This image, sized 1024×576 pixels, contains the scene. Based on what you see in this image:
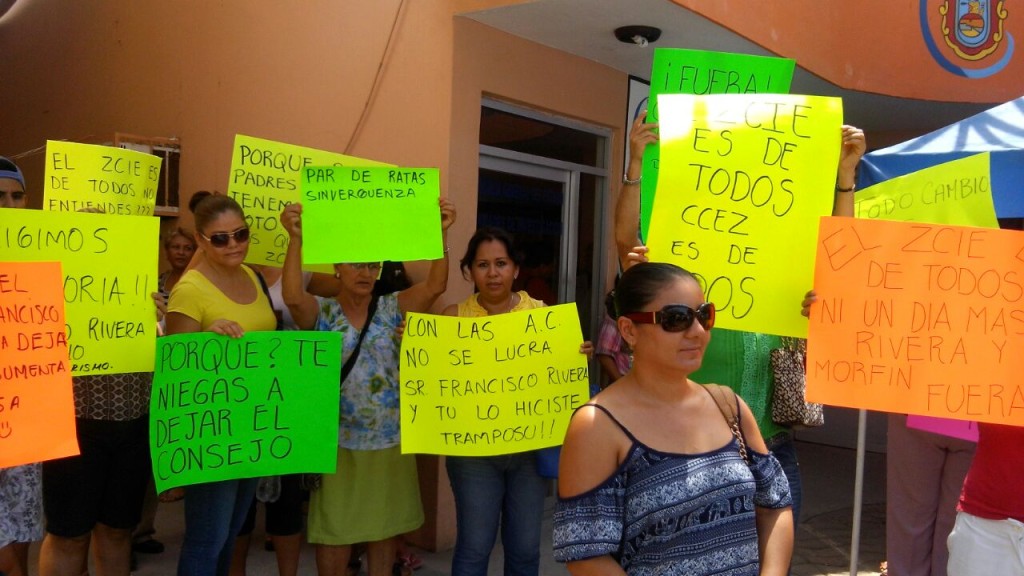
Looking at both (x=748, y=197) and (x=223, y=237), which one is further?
(x=223, y=237)

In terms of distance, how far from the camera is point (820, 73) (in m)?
6.04

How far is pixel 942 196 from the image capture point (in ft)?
9.93

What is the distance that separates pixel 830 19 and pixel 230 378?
5.18m

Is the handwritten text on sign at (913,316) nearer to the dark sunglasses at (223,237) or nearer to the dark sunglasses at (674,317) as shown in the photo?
the dark sunglasses at (674,317)

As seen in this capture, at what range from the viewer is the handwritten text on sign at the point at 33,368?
8.09 ft

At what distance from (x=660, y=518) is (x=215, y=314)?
203 cm

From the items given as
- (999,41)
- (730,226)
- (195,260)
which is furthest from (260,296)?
(999,41)

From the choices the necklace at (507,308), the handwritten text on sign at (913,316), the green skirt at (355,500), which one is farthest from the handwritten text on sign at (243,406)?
the handwritten text on sign at (913,316)

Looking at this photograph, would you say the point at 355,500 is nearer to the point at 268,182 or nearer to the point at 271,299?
the point at 271,299

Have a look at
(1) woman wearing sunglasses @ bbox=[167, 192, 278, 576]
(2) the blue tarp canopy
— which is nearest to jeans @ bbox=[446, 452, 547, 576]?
(1) woman wearing sunglasses @ bbox=[167, 192, 278, 576]

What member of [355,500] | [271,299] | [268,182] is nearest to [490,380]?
[355,500]

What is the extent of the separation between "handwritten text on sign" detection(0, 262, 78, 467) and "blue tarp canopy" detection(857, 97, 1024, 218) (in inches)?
158

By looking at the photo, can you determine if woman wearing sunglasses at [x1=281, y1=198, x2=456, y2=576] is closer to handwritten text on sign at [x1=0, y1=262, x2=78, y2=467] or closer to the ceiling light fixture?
handwritten text on sign at [x1=0, y1=262, x2=78, y2=467]

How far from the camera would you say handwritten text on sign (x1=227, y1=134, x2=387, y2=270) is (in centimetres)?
359
